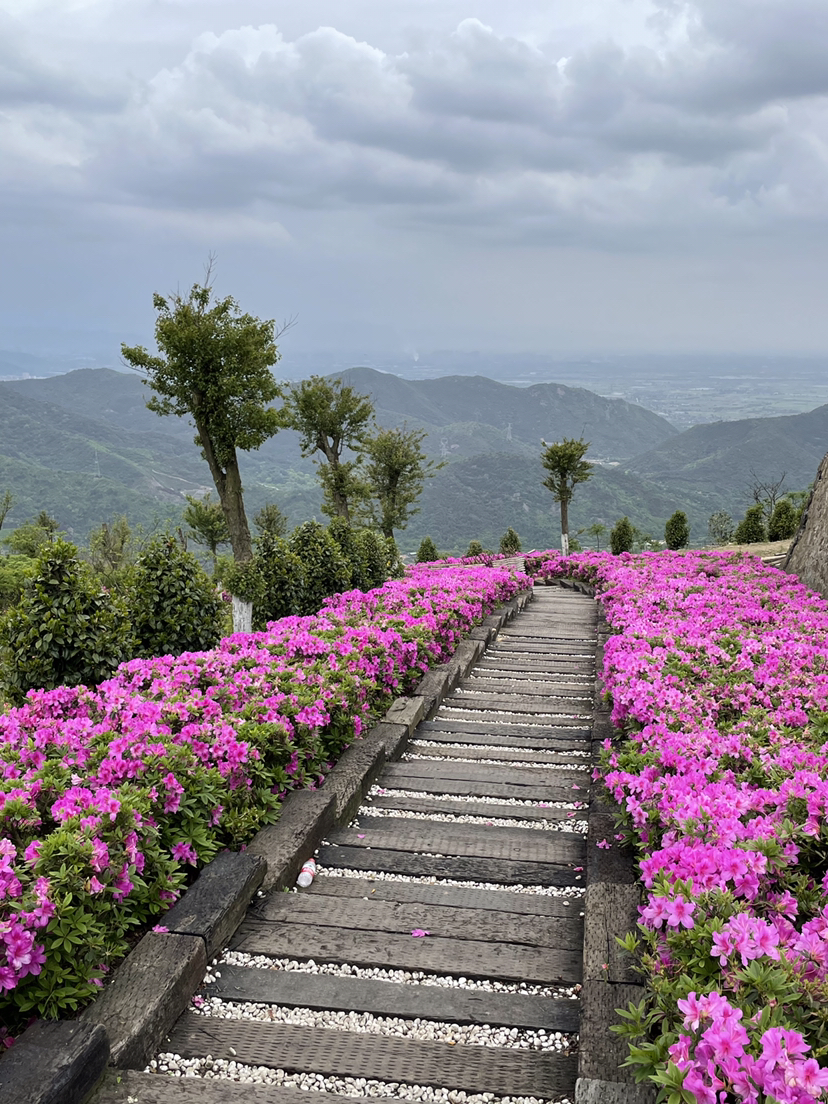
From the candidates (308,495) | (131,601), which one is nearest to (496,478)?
(308,495)

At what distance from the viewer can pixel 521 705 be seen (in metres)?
7.39

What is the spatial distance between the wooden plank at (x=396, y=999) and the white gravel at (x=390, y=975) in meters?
0.05

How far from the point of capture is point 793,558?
451 inches

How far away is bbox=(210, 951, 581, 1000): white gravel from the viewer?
2.84 metres

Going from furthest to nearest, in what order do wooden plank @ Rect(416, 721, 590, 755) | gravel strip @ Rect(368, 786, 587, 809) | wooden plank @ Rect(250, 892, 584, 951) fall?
wooden plank @ Rect(416, 721, 590, 755)
gravel strip @ Rect(368, 786, 587, 809)
wooden plank @ Rect(250, 892, 584, 951)

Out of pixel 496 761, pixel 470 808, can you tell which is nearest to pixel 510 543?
pixel 496 761

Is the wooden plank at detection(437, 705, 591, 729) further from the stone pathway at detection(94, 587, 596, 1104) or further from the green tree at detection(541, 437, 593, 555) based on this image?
the green tree at detection(541, 437, 593, 555)

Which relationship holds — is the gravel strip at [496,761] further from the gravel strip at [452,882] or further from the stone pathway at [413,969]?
the gravel strip at [452,882]

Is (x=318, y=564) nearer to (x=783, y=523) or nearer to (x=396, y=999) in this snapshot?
(x=396, y=999)

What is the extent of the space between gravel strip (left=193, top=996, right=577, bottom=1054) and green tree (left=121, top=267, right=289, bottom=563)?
20350 mm

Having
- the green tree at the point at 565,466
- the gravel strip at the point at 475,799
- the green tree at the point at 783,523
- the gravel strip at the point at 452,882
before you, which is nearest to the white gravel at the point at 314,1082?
the gravel strip at the point at 452,882

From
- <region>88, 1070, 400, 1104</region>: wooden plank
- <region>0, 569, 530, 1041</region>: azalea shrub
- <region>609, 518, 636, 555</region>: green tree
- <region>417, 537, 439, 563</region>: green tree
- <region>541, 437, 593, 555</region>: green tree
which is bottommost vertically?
<region>417, 537, 439, 563</region>: green tree

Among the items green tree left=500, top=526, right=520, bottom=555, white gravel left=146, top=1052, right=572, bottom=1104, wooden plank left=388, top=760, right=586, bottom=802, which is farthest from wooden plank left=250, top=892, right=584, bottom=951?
green tree left=500, top=526, right=520, bottom=555

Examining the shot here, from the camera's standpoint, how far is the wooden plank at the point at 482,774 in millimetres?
5176
